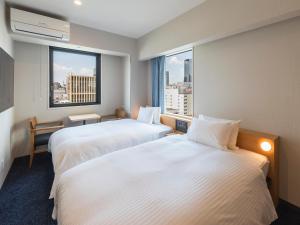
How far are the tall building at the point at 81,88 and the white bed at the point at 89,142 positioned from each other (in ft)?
4.25

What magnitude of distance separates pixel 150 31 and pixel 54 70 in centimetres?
229

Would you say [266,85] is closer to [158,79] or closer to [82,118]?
[158,79]

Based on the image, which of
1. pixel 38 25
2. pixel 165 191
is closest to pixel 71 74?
pixel 38 25

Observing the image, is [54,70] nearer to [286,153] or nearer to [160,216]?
[160,216]

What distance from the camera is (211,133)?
82.7 inches

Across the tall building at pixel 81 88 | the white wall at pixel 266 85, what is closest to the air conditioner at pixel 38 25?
the tall building at pixel 81 88

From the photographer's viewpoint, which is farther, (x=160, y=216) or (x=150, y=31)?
(x=150, y=31)

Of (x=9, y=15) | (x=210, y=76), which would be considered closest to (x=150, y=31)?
(x=210, y=76)

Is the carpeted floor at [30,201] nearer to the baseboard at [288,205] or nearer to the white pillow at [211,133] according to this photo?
the baseboard at [288,205]

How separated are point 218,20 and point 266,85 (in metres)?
1.07

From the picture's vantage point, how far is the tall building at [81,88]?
3794mm

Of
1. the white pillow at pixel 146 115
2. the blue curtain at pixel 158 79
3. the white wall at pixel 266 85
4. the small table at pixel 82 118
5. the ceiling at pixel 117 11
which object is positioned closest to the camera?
the white wall at pixel 266 85

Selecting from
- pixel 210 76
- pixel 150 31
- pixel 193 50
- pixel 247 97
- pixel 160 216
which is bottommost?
pixel 160 216

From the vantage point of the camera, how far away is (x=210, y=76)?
2.66 meters
